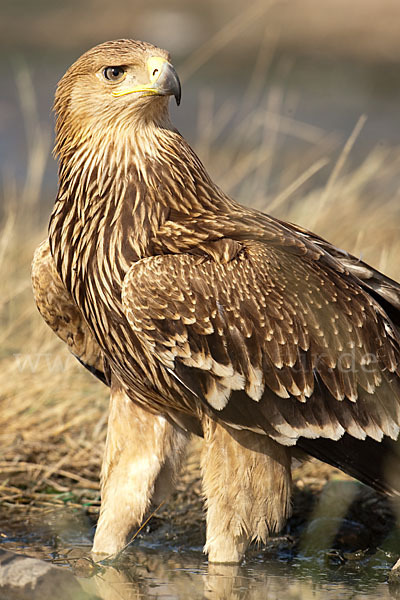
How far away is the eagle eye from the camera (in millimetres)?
4359

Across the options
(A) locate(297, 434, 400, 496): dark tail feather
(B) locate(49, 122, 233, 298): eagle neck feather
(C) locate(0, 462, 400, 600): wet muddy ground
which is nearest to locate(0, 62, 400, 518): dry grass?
(C) locate(0, 462, 400, 600): wet muddy ground

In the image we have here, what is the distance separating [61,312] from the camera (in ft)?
15.5

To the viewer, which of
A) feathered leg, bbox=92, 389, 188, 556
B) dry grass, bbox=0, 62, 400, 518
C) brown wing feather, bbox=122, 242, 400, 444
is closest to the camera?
brown wing feather, bbox=122, 242, 400, 444

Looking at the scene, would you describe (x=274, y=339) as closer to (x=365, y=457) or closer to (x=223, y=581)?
(x=365, y=457)

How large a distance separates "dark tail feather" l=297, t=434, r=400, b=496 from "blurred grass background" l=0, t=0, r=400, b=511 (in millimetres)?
1025

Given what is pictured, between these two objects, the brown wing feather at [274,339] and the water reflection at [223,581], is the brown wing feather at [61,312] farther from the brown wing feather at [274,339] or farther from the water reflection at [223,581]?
the water reflection at [223,581]

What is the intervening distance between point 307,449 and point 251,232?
908mm

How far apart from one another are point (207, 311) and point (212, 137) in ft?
22.0

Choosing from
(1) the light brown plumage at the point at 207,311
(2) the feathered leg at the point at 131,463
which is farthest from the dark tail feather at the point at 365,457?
(2) the feathered leg at the point at 131,463

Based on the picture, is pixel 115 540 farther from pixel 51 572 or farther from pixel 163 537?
pixel 51 572

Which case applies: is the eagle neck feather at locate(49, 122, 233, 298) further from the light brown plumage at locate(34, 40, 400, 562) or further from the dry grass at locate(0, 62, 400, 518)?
the dry grass at locate(0, 62, 400, 518)

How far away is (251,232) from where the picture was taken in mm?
4324

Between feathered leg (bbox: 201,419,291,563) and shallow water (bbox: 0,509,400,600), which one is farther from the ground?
feathered leg (bbox: 201,419,291,563)

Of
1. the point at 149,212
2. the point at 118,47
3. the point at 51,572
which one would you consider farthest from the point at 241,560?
the point at 118,47
